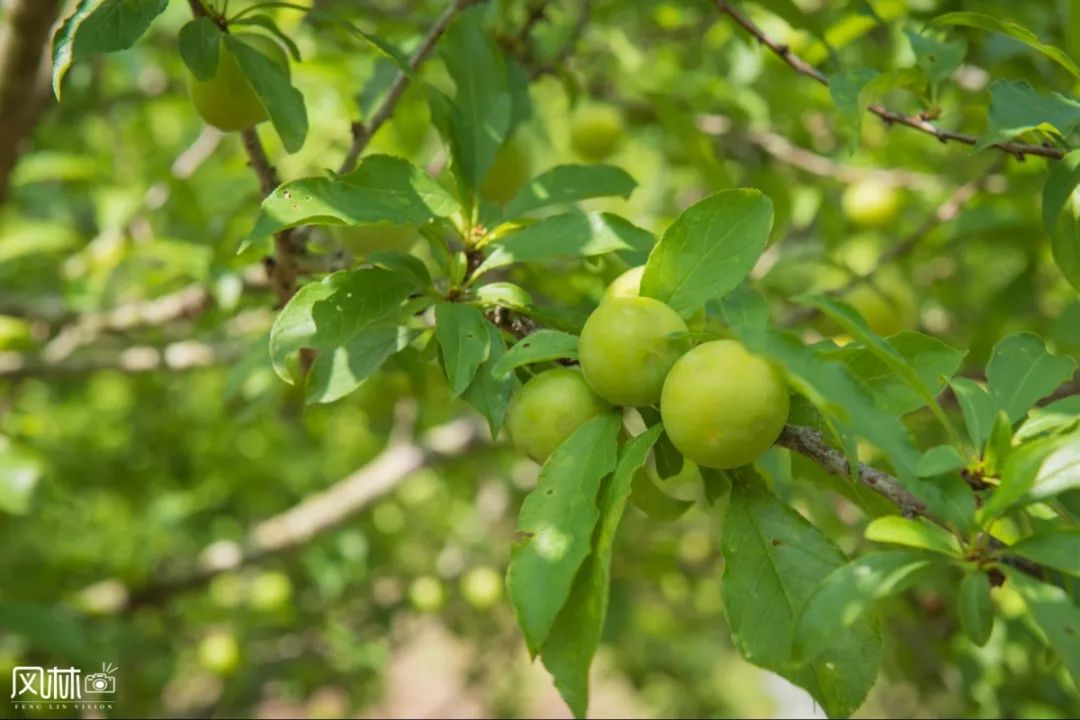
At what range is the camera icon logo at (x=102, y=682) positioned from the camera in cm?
196

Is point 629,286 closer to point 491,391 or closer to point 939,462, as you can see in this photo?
point 491,391

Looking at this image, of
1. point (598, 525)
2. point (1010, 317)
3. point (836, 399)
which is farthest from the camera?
point (1010, 317)

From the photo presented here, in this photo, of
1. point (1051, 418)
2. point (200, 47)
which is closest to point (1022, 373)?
point (1051, 418)

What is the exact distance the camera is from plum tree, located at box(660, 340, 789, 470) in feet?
2.60

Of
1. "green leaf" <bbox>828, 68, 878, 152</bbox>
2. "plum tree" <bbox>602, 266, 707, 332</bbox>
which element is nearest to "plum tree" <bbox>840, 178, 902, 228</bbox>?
"green leaf" <bbox>828, 68, 878, 152</bbox>

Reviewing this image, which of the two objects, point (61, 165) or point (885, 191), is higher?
point (885, 191)

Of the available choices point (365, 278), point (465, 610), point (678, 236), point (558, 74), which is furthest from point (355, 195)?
point (465, 610)

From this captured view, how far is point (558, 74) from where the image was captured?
1772 millimetres

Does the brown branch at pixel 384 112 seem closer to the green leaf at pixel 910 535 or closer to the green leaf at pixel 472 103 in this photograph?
the green leaf at pixel 472 103

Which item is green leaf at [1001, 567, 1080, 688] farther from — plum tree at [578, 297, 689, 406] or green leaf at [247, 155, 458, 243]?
green leaf at [247, 155, 458, 243]

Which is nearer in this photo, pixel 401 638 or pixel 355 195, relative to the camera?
A: pixel 355 195

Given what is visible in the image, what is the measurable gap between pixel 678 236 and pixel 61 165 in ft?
6.05

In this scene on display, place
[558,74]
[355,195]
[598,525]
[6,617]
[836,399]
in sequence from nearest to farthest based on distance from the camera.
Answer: [836,399]
[598,525]
[355,195]
[6,617]
[558,74]

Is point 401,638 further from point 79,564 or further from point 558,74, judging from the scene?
point 558,74
